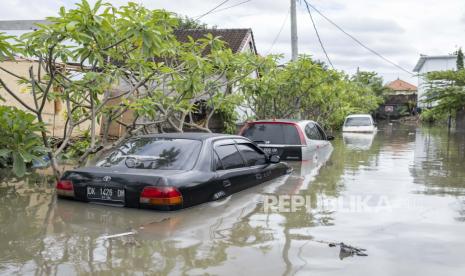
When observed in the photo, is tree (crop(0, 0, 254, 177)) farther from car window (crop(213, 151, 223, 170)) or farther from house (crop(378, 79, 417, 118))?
house (crop(378, 79, 417, 118))

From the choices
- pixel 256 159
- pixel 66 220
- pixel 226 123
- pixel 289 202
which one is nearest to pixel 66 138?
pixel 66 220

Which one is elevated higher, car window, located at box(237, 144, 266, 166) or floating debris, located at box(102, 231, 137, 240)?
car window, located at box(237, 144, 266, 166)

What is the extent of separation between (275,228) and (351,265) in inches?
58.6

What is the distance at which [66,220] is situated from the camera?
21.1 feet

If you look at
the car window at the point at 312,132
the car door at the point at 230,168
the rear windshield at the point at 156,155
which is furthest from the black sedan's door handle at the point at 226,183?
the car window at the point at 312,132

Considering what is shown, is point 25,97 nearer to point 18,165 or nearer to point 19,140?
point 19,140

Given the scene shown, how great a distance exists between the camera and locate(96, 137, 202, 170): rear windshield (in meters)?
6.96

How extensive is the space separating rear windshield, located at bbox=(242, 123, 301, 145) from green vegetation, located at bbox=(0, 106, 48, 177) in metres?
5.77

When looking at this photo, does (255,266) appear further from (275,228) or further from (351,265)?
(275,228)

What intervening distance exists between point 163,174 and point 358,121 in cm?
2494

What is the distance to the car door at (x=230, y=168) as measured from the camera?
293 inches

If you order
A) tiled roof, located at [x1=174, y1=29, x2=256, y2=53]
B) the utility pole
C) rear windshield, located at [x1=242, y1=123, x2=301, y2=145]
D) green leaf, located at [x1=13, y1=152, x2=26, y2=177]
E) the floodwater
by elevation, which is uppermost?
tiled roof, located at [x1=174, y1=29, x2=256, y2=53]

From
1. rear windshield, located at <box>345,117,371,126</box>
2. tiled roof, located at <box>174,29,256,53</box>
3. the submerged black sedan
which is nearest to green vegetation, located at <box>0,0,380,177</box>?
the submerged black sedan

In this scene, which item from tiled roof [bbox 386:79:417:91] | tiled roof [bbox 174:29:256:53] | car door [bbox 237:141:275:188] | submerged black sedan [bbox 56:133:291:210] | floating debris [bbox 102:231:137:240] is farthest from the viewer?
tiled roof [bbox 386:79:417:91]
